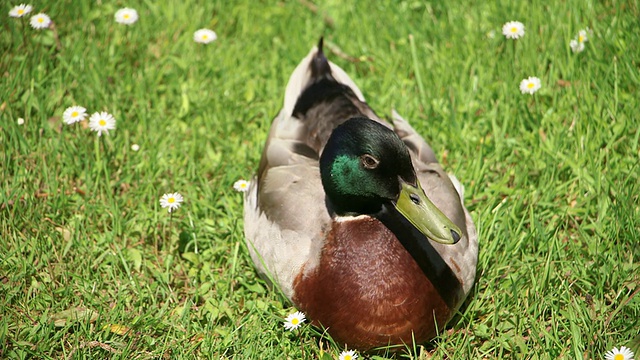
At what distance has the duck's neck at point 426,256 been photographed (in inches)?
125

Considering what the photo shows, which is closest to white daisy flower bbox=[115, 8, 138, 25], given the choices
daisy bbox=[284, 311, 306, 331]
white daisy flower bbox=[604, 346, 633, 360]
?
daisy bbox=[284, 311, 306, 331]

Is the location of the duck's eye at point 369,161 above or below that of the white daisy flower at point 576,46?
above

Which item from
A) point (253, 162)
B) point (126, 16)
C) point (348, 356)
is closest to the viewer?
point (348, 356)

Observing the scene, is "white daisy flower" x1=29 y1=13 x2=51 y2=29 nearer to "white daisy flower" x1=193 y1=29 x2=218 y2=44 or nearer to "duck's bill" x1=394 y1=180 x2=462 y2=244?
"white daisy flower" x1=193 y1=29 x2=218 y2=44

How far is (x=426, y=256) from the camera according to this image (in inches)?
126

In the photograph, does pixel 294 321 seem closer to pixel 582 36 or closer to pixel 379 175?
pixel 379 175

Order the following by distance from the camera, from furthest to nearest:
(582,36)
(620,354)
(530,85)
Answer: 1. (582,36)
2. (530,85)
3. (620,354)

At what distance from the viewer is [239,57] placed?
5055 mm

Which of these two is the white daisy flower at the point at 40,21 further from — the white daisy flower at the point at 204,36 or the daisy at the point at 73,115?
the white daisy flower at the point at 204,36

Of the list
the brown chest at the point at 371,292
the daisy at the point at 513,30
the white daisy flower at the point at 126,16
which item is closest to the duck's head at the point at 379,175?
the brown chest at the point at 371,292

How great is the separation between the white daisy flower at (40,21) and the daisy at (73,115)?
2.30 feet

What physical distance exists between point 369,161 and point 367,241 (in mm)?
360

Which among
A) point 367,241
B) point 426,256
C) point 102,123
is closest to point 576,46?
point 426,256

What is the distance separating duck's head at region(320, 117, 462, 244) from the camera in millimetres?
3004
